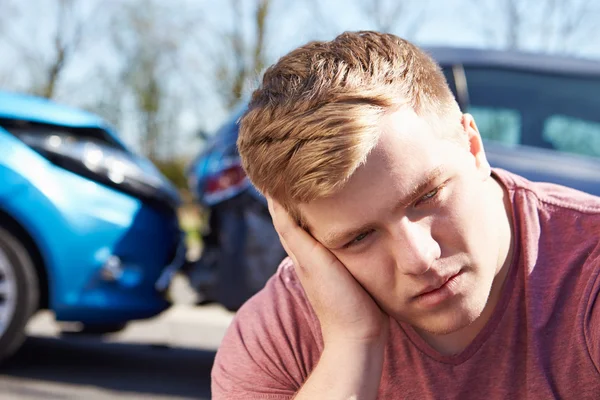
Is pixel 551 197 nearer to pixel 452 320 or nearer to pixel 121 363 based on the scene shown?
pixel 452 320

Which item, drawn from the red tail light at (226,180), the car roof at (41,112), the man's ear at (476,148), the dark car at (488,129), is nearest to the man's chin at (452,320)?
the man's ear at (476,148)

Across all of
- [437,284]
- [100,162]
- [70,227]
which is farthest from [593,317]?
[100,162]

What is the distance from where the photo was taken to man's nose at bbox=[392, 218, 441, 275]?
55.8 inches

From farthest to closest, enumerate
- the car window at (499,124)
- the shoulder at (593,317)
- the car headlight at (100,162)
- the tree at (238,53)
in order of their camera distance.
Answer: the tree at (238,53)
the car headlight at (100,162)
the car window at (499,124)
the shoulder at (593,317)

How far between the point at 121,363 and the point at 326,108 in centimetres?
312

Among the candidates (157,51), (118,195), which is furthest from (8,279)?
(157,51)

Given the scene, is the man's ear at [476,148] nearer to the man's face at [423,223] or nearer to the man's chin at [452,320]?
the man's face at [423,223]

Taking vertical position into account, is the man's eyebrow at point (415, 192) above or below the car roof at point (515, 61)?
below

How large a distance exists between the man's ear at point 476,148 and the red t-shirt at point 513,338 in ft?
0.25

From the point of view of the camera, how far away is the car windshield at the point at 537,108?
3506mm

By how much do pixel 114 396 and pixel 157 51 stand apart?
1672 centimetres

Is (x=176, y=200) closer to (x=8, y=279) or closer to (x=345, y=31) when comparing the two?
(x=8, y=279)

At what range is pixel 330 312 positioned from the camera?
1.60 m

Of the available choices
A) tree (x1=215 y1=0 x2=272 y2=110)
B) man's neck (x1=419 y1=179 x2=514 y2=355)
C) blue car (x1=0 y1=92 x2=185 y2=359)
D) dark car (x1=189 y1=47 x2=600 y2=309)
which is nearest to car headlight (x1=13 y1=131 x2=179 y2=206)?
blue car (x1=0 y1=92 x2=185 y2=359)
